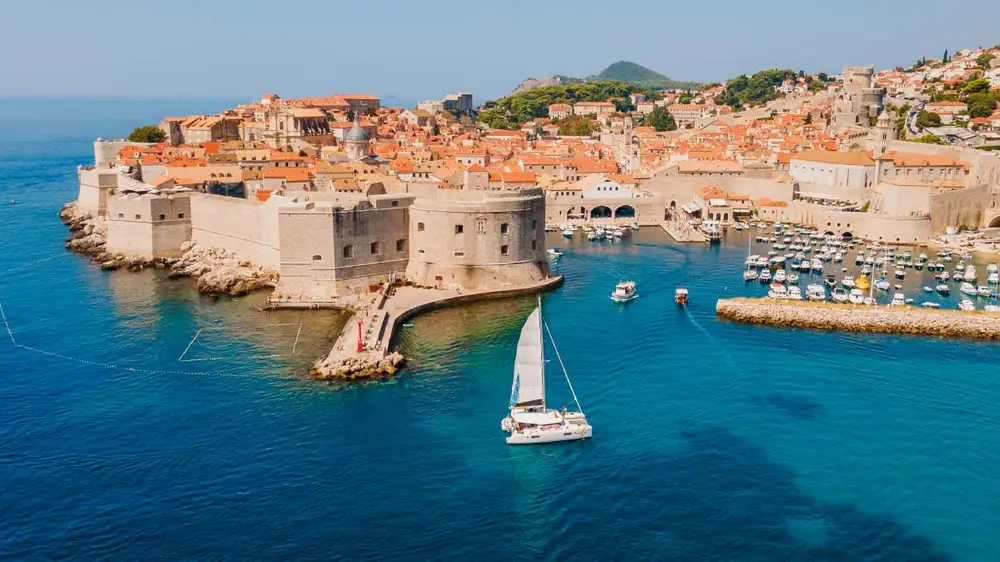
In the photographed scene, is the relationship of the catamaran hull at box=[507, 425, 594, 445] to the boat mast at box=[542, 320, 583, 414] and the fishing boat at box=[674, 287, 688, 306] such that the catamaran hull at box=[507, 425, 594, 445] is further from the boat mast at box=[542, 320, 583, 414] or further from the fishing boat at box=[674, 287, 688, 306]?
the fishing boat at box=[674, 287, 688, 306]

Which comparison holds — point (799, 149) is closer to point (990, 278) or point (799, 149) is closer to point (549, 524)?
point (990, 278)

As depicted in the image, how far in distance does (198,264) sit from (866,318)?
877 inches

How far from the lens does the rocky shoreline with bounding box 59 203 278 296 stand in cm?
2870

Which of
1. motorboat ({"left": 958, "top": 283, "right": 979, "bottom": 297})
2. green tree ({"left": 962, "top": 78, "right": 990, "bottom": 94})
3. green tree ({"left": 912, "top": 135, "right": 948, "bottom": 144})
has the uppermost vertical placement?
green tree ({"left": 962, "top": 78, "right": 990, "bottom": 94})

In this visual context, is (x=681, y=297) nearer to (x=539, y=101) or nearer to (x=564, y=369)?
(x=564, y=369)

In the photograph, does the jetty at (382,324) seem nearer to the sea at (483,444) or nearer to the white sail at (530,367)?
the sea at (483,444)

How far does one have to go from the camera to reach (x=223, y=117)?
66.5 metres

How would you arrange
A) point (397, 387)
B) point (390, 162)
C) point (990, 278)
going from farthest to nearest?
point (390, 162) → point (990, 278) → point (397, 387)

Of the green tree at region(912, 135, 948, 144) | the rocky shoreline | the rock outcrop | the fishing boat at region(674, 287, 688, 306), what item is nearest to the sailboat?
the rock outcrop

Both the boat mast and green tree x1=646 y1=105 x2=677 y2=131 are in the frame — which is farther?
green tree x1=646 y1=105 x2=677 y2=131

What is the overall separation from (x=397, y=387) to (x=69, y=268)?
1941cm

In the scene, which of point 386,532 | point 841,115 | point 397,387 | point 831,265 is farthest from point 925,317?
point 841,115

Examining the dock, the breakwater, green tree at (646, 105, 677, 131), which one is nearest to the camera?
the breakwater

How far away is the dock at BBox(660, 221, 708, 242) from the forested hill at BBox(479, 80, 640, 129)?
158 feet
